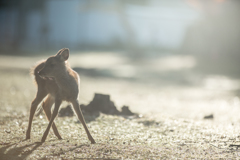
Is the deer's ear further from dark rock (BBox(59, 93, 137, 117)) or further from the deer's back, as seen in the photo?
dark rock (BBox(59, 93, 137, 117))

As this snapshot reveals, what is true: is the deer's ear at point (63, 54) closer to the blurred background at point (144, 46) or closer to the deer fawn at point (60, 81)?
the deer fawn at point (60, 81)

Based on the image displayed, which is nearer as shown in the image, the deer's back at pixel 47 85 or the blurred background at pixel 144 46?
the deer's back at pixel 47 85

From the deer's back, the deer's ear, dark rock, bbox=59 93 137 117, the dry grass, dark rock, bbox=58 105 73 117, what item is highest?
the deer's ear

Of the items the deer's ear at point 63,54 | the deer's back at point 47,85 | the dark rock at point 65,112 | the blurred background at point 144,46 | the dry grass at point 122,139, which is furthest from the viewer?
the blurred background at point 144,46

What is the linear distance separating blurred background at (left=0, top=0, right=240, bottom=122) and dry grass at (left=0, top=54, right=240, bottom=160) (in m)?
1.58

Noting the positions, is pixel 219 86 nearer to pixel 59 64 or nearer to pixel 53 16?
pixel 59 64

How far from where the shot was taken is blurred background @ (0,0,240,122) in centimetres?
1145

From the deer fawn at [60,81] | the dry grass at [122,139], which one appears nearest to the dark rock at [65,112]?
the dry grass at [122,139]

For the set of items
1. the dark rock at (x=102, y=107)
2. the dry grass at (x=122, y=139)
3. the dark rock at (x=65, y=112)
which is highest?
the dark rock at (x=102, y=107)

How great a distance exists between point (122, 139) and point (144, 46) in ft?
103

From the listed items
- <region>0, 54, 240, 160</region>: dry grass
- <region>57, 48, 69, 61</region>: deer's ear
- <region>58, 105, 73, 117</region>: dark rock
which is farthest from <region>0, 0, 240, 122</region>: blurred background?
<region>57, 48, 69, 61</region>: deer's ear

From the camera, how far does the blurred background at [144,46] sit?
11445 millimetres

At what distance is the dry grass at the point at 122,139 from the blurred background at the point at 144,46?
1582 mm

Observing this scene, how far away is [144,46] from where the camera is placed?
3650 centimetres
